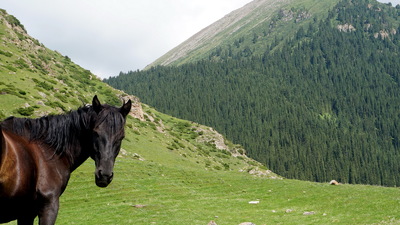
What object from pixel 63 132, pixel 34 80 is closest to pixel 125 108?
pixel 63 132

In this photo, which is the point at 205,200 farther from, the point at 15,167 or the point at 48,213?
the point at 15,167

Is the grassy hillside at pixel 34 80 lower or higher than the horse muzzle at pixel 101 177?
higher

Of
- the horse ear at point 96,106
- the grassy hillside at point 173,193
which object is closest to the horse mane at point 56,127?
the horse ear at point 96,106

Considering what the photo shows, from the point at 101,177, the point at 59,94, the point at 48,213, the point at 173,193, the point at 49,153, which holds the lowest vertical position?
the point at 173,193

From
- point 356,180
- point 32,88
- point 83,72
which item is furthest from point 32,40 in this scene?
point 356,180

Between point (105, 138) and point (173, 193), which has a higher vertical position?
point (105, 138)

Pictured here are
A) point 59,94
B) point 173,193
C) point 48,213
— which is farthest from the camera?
point 59,94

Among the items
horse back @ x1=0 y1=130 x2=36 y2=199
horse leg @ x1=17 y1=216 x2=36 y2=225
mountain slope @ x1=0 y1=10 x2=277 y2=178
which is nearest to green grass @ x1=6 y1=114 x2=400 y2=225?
mountain slope @ x1=0 y1=10 x2=277 y2=178

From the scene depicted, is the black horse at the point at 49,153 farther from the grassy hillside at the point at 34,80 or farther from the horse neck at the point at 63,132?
the grassy hillside at the point at 34,80

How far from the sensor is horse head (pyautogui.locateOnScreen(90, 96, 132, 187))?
670 cm

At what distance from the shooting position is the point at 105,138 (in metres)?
6.89

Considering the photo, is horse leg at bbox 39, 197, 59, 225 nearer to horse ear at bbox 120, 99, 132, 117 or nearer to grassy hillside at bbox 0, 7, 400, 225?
horse ear at bbox 120, 99, 132, 117

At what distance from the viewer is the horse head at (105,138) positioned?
670 cm

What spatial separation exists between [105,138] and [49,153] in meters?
1.28
